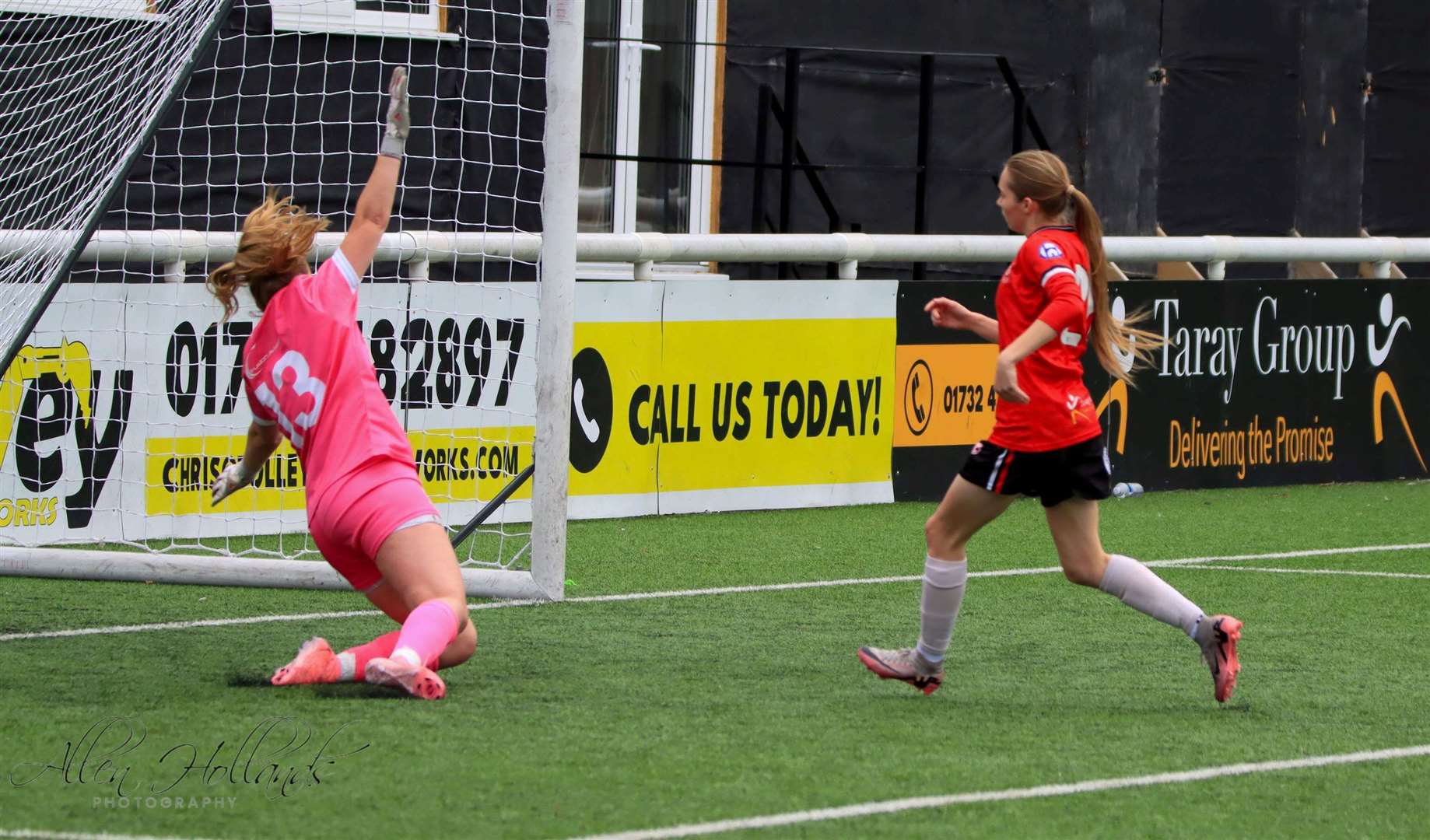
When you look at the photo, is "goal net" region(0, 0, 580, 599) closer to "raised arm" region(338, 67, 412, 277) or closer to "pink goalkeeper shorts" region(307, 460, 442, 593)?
"raised arm" region(338, 67, 412, 277)

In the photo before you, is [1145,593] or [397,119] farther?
[1145,593]

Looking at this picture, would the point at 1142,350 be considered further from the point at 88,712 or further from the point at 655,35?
the point at 88,712

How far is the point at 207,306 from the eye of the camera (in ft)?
31.1

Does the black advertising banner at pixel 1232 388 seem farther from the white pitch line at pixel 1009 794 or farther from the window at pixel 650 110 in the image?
the white pitch line at pixel 1009 794

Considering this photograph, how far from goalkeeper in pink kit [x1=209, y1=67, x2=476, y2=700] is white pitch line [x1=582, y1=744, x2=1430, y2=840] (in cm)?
137

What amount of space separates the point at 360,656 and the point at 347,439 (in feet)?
2.16

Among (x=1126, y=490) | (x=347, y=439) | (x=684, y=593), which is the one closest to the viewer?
(x=347, y=439)

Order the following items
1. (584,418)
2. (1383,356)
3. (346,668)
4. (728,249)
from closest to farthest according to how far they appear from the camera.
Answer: (346,668) → (584,418) → (728,249) → (1383,356)

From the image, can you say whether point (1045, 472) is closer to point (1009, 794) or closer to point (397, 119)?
point (1009, 794)

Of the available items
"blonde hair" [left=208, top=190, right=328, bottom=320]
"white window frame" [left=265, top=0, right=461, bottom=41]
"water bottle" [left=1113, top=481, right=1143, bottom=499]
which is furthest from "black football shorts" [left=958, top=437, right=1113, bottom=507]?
"water bottle" [left=1113, top=481, right=1143, bottom=499]

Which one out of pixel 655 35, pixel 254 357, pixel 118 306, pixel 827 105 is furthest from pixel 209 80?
pixel 254 357

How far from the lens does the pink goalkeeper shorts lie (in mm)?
5859

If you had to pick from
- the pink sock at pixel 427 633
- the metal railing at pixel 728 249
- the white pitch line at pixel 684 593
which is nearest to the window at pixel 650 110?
the metal railing at pixel 728 249

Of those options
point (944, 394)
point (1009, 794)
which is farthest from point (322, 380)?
point (944, 394)
